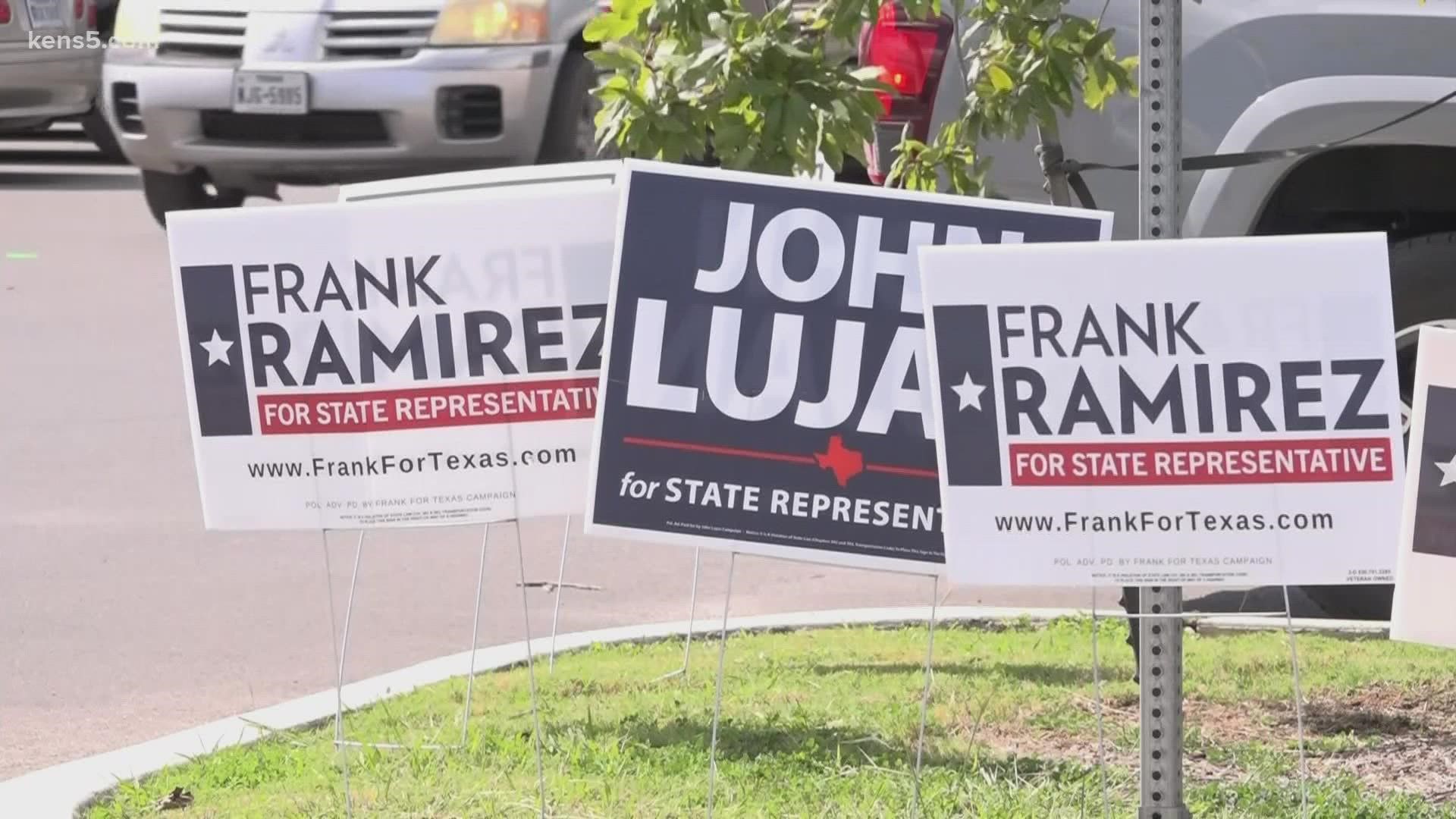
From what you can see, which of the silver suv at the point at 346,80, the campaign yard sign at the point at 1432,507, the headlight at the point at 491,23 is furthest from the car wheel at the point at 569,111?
the campaign yard sign at the point at 1432,507

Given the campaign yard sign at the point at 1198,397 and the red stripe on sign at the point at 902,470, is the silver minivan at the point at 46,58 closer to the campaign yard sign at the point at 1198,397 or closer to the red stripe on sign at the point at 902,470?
the red stripe on sign at the point at 902,470

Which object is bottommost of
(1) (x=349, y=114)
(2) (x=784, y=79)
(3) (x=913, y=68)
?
(1) (x=349, y=114)

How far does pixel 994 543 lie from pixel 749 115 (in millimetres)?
1347

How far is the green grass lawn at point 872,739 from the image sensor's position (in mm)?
4113

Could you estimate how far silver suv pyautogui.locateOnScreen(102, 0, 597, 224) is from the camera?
39.2 feet

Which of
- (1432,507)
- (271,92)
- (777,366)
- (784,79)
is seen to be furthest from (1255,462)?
(271,92)

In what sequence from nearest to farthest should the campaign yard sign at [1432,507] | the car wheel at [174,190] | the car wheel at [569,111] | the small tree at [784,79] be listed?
the campaign yard sign at [1432,507]
the small tree at [784,79]
the car wheel at [569,111]
the car wheel at [174,190]

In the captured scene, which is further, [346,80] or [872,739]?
[346,80]

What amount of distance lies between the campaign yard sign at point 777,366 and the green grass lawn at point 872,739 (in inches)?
22.6

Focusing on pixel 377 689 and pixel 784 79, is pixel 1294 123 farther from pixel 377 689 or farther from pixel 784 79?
pixel 377 689

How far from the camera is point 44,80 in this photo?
1628 centimetres

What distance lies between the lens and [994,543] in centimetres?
337

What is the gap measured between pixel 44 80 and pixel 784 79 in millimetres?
12934

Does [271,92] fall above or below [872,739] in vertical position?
above
